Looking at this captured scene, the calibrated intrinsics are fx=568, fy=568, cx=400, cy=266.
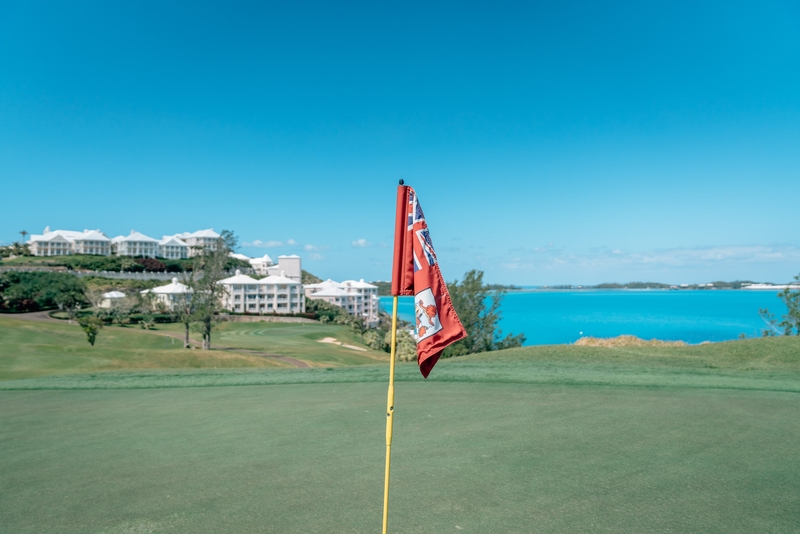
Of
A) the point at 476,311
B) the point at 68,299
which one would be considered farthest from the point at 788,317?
the point at 68,299

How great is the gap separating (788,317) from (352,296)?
271 feet

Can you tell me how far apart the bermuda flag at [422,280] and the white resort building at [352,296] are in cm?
9744

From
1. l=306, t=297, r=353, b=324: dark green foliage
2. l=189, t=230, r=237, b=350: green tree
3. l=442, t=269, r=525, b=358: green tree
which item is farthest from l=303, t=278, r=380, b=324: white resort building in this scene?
l=442, t=269, r=525, b=358: green tree

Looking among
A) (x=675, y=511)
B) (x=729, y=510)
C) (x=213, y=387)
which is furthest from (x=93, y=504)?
(x=213, y=387)

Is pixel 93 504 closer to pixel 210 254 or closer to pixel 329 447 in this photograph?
pixel 329 447

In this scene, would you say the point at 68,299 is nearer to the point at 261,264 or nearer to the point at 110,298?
the point at 110,298

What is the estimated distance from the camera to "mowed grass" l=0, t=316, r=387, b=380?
74.7 feet

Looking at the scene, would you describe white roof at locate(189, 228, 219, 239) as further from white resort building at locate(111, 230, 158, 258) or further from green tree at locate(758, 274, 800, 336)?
green tree at locate(758, 274, 800, 336)

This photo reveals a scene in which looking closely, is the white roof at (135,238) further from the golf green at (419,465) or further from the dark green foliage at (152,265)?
the golf green at (419,465)

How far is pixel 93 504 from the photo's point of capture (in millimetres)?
5180

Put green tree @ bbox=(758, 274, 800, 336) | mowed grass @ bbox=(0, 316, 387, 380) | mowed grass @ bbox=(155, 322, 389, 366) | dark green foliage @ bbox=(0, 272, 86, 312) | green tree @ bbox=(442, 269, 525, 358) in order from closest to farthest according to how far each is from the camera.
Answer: mowed grass @ bbox=(0, 316, 387, 380)
green tree @ bbox=(758, 274, 800, 336)
green tree @ bbox=(442, 269, 525, 358)
mowed grass @ bbox=(155, 322, 389, 366)
dark green foliage @ bbox=(0, 272, 86, 312)

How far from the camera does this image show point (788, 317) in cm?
3139

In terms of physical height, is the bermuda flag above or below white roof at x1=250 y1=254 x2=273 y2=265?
below

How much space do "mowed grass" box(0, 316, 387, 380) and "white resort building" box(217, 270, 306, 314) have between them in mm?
17526
